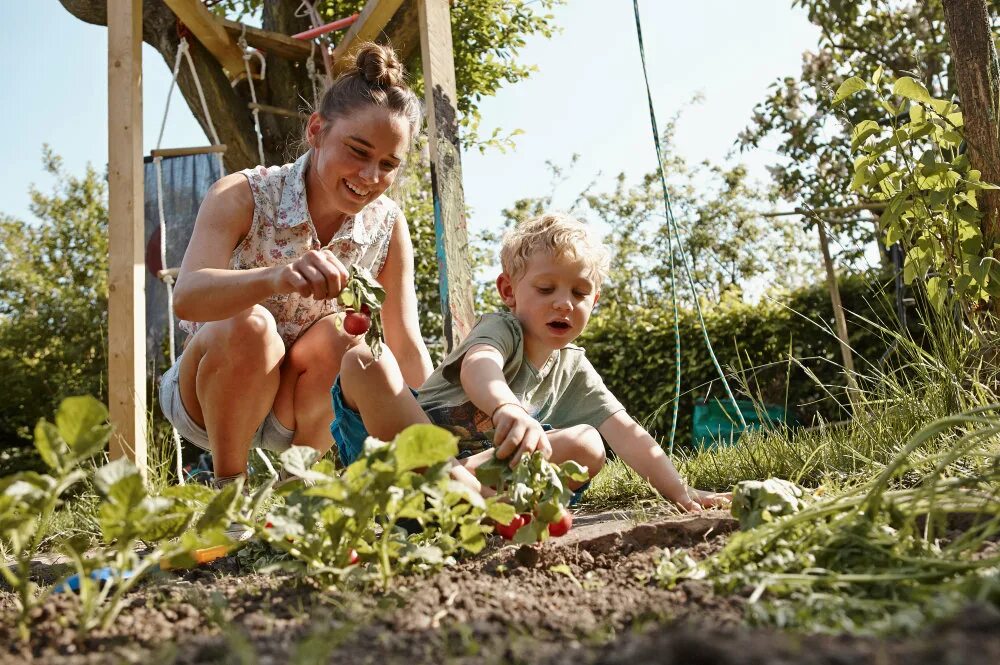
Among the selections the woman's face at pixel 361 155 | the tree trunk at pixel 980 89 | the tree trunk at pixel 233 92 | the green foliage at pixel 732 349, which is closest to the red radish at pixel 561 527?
the woman's face at pixel 361 155

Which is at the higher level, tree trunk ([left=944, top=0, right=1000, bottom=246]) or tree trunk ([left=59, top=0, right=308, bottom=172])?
tree trunk ([left=59, top=0, right=308, bottom=172])

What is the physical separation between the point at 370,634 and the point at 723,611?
1.30ft

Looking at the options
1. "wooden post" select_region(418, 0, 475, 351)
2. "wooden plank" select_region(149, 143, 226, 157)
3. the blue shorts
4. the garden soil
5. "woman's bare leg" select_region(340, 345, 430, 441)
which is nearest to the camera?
the garden soil

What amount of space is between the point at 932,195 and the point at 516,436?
1.43 meters

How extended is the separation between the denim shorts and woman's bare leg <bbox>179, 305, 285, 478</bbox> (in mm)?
A: 118

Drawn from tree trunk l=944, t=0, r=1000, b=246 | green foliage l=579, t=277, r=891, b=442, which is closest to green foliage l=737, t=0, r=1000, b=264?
green foliage l=579, t=277, r=891, b=442

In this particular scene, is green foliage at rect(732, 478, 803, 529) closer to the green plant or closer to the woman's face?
the green plant

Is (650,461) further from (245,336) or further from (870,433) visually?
(245,336)

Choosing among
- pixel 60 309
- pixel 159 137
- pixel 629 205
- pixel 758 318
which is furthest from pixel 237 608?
pixel 629 205

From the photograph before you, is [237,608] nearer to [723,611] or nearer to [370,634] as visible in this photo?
[370,634]

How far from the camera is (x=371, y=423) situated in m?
1.80

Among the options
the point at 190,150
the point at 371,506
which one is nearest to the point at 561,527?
the point at 371,506

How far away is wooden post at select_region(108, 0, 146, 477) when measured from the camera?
9.46ft

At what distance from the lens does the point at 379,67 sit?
234 centimetres
